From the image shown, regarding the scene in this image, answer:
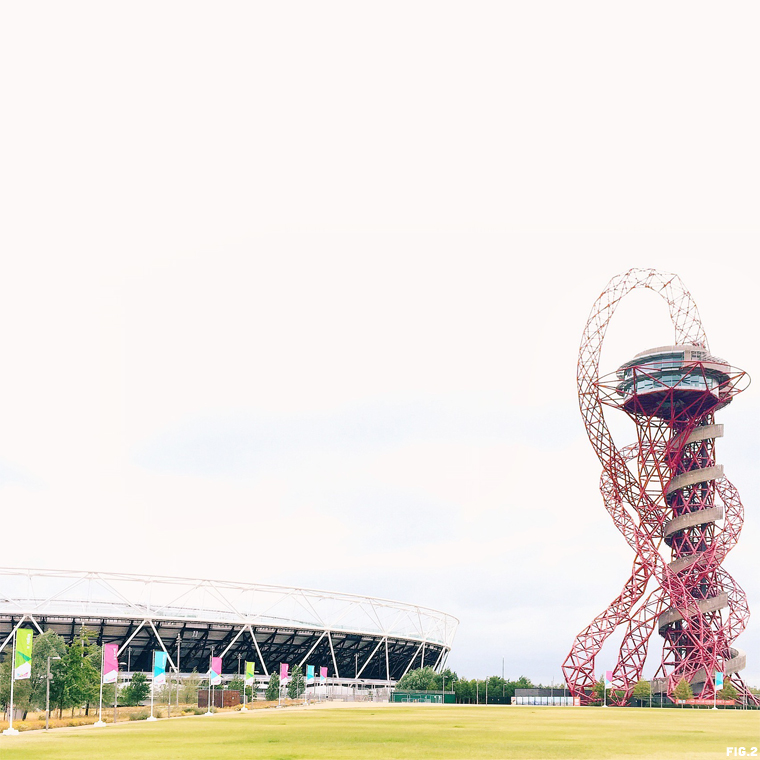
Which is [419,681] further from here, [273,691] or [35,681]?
[35,681]

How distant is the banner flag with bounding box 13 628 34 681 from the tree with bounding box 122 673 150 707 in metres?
32.8

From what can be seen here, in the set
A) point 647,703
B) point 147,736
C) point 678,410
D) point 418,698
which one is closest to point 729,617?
point 647,703

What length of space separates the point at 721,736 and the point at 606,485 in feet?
221

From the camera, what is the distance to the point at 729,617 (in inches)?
3981

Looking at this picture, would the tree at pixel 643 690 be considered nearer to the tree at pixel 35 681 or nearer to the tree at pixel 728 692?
the tree at pixel 728 692

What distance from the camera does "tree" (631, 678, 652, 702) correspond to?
97.4 metres

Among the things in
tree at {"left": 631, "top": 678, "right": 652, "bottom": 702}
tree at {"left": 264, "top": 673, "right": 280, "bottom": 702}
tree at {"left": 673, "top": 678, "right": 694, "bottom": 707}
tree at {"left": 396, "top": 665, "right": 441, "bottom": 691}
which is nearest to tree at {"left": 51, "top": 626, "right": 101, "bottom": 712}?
tree at {"left": 264, "top": 673, "right": 280, "bottom": 702}

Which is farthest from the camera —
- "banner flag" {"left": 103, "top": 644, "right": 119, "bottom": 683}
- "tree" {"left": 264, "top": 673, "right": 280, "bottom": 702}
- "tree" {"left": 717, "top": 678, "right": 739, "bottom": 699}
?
"tree" {"left": 264, "top": 673, "right": 280, "bottom": 702}

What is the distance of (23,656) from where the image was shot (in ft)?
153

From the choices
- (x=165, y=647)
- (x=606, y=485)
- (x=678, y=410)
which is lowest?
(x=165, y=647)

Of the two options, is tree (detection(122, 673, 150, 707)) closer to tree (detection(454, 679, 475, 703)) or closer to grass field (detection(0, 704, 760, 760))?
grass field (detection(0, 704, 760, 760))

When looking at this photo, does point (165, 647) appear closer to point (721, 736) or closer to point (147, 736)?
point (147, 736)


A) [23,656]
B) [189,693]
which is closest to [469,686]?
[189,693]

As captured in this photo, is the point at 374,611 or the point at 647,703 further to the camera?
the point at 374,611
